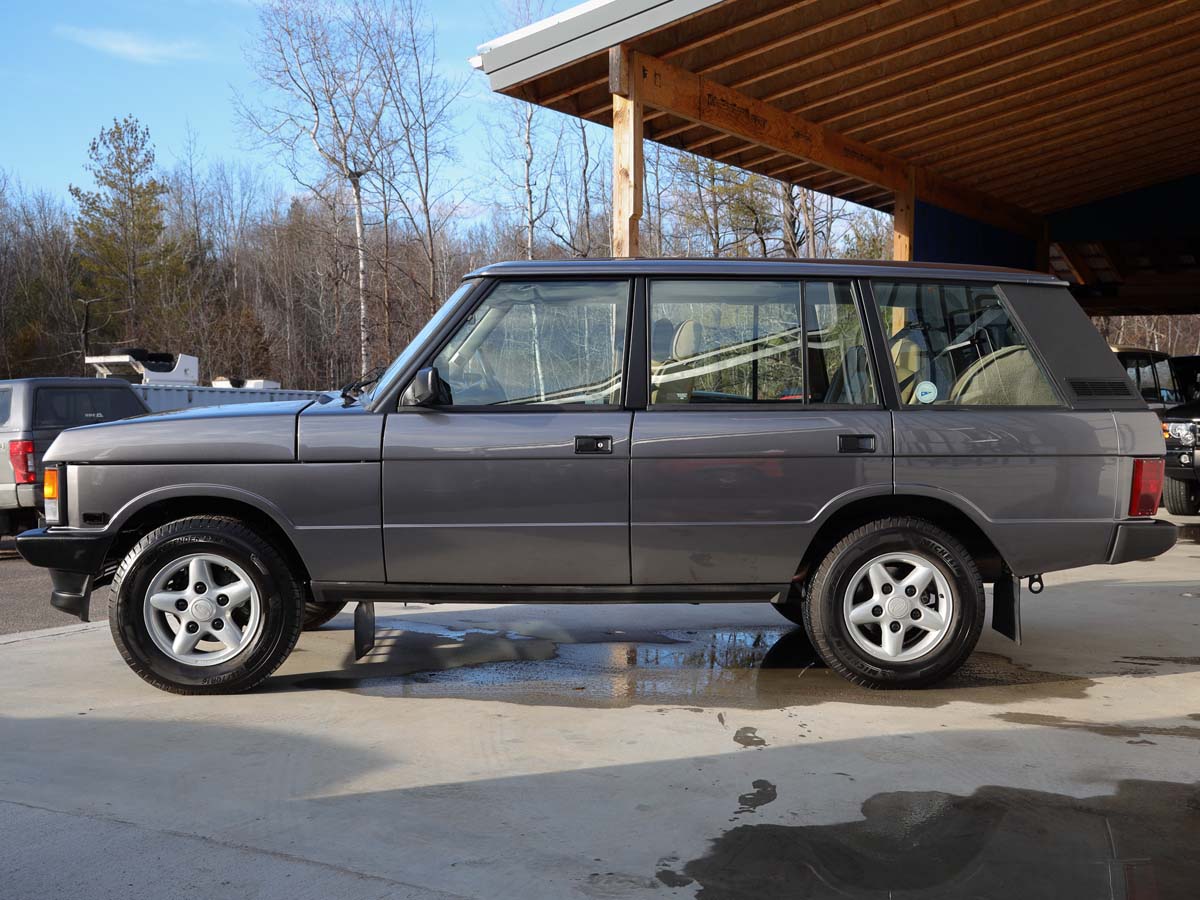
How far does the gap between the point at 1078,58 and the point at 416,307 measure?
29229 mm

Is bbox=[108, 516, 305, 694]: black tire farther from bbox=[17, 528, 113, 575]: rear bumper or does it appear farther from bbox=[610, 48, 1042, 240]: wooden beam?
bbox=[610, 48, 1042, 240]: wooden beam

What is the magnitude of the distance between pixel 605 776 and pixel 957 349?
2638 mm

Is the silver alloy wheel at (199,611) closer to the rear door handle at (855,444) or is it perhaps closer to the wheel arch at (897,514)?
the wheel arch at (897,514)

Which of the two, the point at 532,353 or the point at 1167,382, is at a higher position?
the point at 1167,382

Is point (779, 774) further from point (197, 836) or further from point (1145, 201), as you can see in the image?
point (1145, 201)

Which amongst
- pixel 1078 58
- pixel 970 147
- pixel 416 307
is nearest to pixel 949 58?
pixel 1078 58

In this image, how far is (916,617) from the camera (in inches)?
195

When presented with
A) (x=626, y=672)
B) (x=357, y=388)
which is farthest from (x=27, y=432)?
(x=626, y=672)

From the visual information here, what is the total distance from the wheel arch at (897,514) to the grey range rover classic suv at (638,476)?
0.05ft

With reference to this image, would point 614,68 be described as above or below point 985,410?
above

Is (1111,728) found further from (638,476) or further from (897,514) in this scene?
(638,476)

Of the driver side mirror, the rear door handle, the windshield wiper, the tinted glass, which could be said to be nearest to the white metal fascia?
the windshield wiper

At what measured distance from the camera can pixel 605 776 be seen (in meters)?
3.80

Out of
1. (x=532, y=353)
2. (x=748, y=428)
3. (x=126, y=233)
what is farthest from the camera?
(x=126, y=233)
